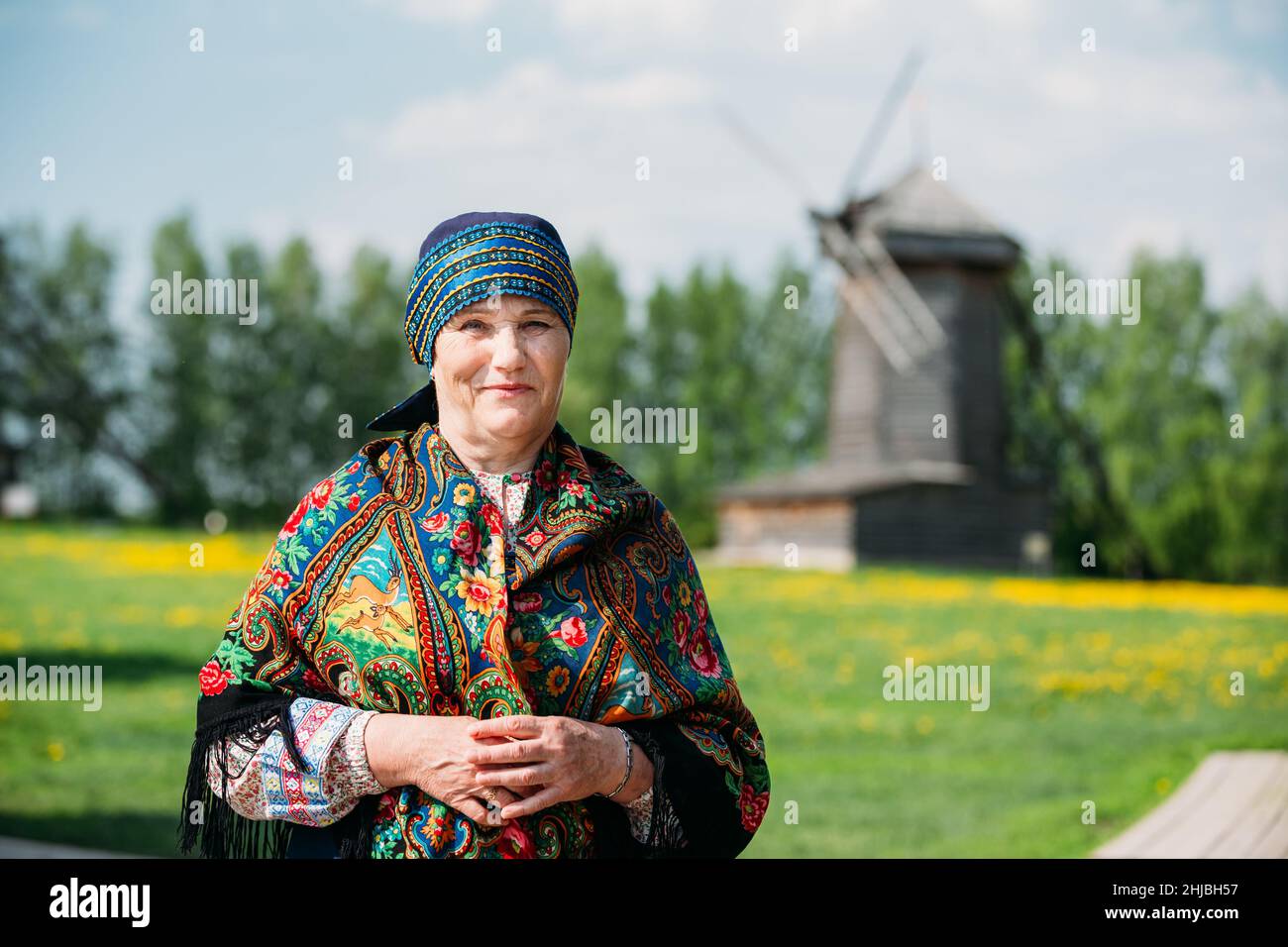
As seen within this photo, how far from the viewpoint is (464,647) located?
6.60 feet

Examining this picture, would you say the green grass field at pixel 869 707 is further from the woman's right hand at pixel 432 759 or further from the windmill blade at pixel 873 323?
the windmill blade at pixel 873 323

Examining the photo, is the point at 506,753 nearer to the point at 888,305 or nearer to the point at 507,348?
the point at 507,348

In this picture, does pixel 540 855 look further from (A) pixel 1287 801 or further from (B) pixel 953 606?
(B) pixel 953 606

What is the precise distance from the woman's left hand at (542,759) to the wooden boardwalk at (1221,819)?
431 centimetres

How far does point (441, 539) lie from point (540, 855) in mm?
488

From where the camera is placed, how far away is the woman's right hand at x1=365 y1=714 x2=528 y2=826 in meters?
1.95

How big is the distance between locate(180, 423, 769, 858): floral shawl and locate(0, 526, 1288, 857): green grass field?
4.71 m

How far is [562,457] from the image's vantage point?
2197 millimetres

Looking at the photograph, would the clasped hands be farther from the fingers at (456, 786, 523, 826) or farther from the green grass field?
the green grass field

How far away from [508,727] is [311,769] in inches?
11.9

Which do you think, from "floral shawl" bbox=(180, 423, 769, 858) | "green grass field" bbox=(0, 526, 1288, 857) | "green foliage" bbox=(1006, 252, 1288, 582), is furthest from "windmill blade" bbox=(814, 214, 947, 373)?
"floral shawl" bbox=(180, 423, 769, 858)
